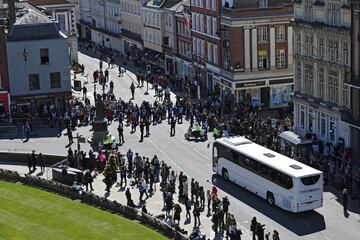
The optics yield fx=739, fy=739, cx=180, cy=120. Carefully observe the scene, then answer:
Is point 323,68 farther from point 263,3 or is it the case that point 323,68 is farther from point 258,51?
point 263,3

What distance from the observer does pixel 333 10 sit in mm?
60062

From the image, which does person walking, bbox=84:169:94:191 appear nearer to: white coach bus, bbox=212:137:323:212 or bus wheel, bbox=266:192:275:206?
white coach bus, bbox=212:137:323:212

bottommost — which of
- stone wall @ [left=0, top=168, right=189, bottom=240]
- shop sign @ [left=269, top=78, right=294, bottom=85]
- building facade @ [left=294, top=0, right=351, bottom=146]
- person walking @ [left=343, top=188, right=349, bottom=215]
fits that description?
stone wall @ [left=0, top=168, right=189, bottom=240]

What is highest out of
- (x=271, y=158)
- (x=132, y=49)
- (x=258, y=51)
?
(x=258, y=51)

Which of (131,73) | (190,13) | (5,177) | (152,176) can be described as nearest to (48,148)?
(5,177)

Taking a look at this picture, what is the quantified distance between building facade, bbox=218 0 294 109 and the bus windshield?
120ft

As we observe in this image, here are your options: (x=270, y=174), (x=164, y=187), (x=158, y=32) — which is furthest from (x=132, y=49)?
(x=270, y=174)

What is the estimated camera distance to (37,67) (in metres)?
78.6

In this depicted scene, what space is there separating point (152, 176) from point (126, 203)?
3.77 meters

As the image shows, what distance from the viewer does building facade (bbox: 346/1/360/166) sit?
5603 centimetres

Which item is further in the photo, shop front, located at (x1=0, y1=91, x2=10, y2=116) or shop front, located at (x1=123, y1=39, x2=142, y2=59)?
shop front, located at (x1=123, y1=39, x2=142, y2=59)

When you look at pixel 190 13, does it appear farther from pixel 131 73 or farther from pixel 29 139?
pixel 29 139

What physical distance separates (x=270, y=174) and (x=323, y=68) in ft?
55.6

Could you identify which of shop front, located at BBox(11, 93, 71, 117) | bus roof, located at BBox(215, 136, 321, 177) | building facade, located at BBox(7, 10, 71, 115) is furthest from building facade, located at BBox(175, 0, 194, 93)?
bus roof, located at BBox(215, 136, 321, 177)
